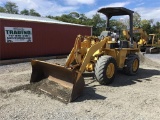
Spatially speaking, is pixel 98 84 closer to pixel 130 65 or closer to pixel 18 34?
pixel 130 65

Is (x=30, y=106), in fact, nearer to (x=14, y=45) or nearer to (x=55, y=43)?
(x=14, y=45)

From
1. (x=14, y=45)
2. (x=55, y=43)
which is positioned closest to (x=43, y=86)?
(x=14, y=45)

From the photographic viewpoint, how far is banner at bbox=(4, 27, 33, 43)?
1284cm

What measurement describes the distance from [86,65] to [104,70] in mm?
584

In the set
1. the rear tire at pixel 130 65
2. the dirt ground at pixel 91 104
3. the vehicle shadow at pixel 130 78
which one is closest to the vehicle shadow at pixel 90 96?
the dirt ground at pixel 91 104

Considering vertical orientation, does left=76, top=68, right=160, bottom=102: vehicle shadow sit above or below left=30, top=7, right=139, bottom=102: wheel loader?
below

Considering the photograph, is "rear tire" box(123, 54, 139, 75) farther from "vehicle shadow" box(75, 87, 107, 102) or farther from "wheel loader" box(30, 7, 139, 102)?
"vehicle shadow" box(75, 87, 107, 102)

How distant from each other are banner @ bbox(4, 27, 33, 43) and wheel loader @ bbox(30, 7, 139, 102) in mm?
6124

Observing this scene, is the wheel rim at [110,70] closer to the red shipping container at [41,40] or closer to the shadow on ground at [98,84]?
the shadow on ground at [98,84]

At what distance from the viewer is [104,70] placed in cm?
685

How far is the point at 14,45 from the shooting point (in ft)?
43.1

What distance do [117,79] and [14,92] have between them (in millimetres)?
3476

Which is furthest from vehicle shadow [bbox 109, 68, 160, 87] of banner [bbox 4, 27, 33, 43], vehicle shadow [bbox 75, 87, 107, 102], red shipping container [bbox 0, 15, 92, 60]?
banner [bbox 4, 27, 33, 43]

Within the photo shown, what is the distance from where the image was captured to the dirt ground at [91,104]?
15.7 ft
